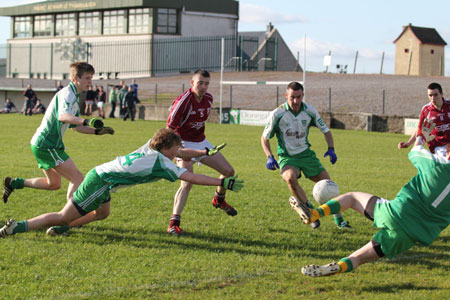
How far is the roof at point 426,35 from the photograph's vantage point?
61338mm

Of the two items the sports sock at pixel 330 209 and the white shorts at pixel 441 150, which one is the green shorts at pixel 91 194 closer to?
the sports sock at pixel 330 209

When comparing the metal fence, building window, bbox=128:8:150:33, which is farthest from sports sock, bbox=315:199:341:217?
building window, bbox=128:8:150:33

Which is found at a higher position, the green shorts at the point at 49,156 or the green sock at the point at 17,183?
the green shorts at the point at 49,156

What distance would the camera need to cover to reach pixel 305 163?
27.2 ft

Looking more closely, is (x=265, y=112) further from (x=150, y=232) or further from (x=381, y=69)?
(x=381, y=69)

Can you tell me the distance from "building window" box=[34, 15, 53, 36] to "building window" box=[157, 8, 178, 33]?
1357 cm

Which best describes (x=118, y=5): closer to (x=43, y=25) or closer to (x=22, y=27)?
(x=43, y=25)

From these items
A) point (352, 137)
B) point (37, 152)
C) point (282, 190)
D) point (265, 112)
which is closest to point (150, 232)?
point (37, 152)

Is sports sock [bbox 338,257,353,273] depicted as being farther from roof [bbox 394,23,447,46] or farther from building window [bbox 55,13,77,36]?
roof [bbox 394,23,447,46]

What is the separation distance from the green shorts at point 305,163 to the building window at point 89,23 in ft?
164

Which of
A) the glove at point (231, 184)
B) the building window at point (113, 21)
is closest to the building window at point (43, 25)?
the building window at point (113, 21)

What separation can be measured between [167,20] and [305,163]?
150 feet

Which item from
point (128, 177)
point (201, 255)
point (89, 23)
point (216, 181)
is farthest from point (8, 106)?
point (216, 181)

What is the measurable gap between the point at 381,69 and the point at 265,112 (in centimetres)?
3333
